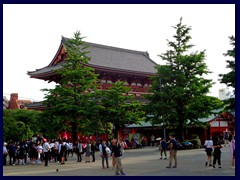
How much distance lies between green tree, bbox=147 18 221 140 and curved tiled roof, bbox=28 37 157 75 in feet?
39.1

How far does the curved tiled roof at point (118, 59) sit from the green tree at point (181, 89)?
11.9 meters

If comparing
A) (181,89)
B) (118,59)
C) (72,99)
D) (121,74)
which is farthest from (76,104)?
(118,59)

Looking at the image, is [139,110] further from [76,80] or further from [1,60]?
[1,60]

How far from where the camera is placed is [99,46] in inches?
2125

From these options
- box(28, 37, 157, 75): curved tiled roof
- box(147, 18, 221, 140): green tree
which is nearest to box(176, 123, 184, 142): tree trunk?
box(147, 18, 221, 140): green tree

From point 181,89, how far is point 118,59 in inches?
818

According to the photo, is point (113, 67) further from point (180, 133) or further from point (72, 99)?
point (72, 99)

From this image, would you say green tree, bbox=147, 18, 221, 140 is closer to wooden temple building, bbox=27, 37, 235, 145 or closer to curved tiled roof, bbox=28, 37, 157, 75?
wooden temple building, bbox=27, 37, 235, 145

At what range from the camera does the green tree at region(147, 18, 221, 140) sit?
34281 millimetres

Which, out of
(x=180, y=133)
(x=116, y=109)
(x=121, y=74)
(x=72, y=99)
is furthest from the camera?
Result: (x=121, y=74)

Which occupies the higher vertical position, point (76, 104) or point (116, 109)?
point (76, 104)

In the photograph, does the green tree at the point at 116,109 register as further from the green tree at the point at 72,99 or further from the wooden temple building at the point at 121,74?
the wooden temple building at the point at 121,74

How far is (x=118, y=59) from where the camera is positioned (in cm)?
5331
